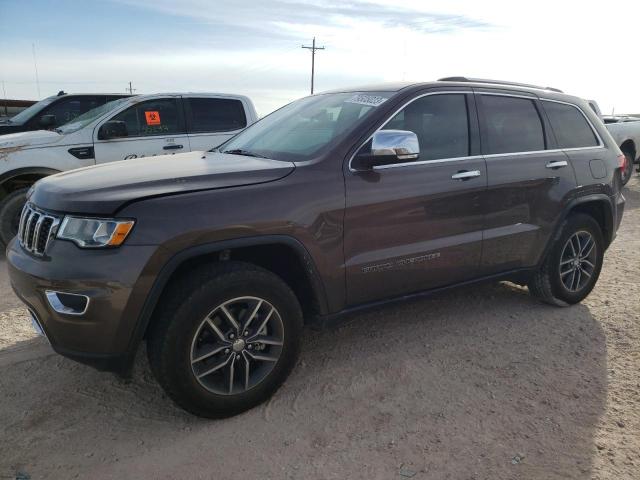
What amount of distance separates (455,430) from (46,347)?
281 cm

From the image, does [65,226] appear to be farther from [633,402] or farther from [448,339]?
[633,402]

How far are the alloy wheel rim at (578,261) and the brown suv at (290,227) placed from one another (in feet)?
0.28

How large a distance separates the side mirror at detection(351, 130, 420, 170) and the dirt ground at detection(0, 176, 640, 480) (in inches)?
A: 53.6

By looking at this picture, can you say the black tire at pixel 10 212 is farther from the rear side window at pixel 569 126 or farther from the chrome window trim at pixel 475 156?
the rear side window at pixel 569 126

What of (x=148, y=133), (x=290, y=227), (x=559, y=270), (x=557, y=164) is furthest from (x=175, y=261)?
(x=148, y=133)

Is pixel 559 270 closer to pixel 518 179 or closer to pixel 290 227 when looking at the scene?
pixel 518 179

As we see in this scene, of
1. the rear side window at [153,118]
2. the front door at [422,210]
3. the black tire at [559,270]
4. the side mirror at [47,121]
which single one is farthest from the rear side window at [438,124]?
the side mirror at [47,121]

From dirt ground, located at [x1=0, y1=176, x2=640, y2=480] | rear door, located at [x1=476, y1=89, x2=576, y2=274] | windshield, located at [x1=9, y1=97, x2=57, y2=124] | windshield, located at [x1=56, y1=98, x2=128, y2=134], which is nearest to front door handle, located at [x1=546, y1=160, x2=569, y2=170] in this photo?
rear door, located at [x1=476, y1=89, x2=576, y2=274]

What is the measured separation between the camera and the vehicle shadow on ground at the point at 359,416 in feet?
8.02

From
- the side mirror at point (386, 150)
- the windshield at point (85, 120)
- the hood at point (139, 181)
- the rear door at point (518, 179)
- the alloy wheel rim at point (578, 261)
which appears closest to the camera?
the hood at point (139, 181)

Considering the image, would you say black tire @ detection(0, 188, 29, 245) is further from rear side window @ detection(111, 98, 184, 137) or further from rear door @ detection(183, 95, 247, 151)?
rear door @ detection(183, 95, 247, 151)

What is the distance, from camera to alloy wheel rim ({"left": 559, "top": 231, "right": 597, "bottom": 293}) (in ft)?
14.1

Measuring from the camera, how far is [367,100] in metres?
3.37

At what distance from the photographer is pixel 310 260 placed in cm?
285
